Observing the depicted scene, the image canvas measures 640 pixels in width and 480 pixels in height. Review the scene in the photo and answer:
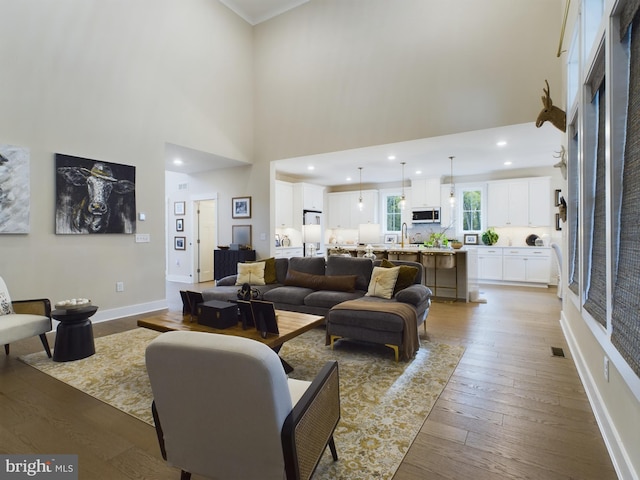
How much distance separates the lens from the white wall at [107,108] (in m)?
4.06

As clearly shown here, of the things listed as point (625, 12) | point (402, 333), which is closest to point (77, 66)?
point (402, 333)

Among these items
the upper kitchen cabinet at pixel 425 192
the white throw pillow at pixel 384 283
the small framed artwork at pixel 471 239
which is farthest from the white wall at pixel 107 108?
the small framed artwork at pixel 471 239

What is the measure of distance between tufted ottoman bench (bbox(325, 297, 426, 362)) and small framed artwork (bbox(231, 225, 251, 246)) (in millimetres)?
4259

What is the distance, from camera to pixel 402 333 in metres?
3.16

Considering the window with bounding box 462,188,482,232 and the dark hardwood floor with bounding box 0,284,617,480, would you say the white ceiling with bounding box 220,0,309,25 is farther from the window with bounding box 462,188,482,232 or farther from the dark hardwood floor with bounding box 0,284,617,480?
the dark hardwood floor with bounding box 0,284,617,480

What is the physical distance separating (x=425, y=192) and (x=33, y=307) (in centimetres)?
844

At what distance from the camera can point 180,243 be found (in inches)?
345

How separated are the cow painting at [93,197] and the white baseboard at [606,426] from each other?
18.8 ft

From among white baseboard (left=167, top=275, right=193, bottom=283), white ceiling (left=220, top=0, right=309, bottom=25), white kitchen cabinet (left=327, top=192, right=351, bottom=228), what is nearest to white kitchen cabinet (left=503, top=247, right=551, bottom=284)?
white kitchen cabinet (left=327, top=192, right=351, bottom=228)

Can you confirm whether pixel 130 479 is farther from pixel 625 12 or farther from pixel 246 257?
pixel 246 257

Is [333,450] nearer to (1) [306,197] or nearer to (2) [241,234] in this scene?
(2) [241,234]

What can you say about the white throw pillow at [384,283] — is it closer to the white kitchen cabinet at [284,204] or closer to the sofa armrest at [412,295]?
the sofa armrest at [412,295]

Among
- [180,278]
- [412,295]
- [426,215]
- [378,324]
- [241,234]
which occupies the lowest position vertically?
[180,278]

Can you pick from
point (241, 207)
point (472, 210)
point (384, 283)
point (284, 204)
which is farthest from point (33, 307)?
point (472, 210)
